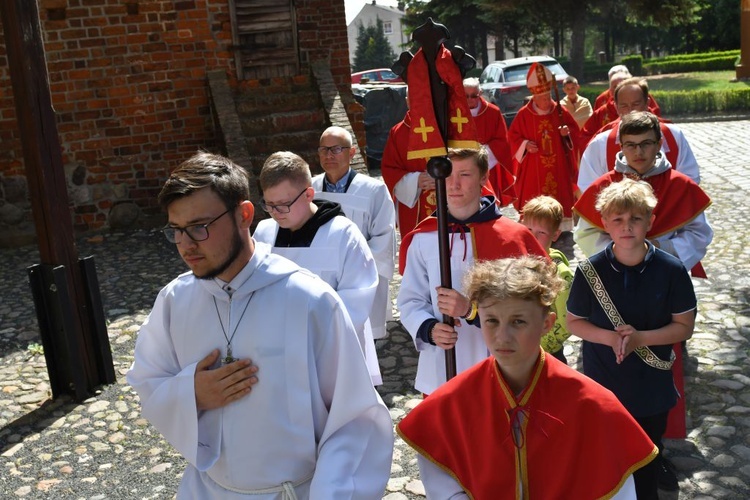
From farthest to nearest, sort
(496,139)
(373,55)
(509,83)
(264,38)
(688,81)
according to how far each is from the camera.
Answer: (373,55), (688,81), (509,83), (264,38), (496,139)

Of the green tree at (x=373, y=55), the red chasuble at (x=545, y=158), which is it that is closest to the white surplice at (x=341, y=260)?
the red chasuble at (x=545, y=158)

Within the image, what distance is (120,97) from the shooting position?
11438 millimetres

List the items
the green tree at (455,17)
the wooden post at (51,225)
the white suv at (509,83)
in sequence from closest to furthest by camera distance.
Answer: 1. the wooden post at (51,225)
2. the white suv at (509,83)
3. the green tree at (455,17)

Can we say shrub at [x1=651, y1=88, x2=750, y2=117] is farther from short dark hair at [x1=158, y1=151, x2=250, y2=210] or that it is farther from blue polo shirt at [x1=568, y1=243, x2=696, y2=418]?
short dark hair at [x1=158, y1=151, x2=250, y2=210]

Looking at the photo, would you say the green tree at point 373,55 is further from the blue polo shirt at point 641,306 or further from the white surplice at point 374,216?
the blue polo shirt at point 641,306

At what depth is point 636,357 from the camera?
4199mm

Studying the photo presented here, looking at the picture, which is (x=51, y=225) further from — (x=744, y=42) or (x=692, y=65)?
(x=692, y=65)

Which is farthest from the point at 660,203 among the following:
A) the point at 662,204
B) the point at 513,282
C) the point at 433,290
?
the point at 513,282

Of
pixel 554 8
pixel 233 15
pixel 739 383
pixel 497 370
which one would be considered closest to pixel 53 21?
pixel 233 15

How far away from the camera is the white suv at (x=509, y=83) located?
21.0 metres

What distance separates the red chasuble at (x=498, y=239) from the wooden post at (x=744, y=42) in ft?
95.2

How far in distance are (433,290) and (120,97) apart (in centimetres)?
827

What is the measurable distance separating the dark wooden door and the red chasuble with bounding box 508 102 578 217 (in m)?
3.39

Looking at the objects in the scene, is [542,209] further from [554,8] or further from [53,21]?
[554,8]
